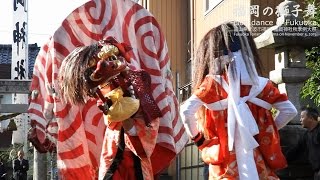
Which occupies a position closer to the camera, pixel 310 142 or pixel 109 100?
pixel 109 100

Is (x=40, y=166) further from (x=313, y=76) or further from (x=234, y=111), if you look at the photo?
(x=234, y=111)

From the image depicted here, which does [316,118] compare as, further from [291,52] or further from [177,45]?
[177,45]

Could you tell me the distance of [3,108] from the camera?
1484 centimetres

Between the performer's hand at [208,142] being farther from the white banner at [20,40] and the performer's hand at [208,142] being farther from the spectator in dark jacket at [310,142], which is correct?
the white banner at [20,40]

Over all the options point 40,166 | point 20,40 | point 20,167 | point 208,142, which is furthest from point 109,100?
point 20,167

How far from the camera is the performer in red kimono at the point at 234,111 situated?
13.6 feet

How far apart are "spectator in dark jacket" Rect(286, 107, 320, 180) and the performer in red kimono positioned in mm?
1636

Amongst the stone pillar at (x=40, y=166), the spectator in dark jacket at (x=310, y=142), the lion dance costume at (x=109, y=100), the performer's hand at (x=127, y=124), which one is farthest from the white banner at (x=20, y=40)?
the performer's hand at (x=127, y=124)

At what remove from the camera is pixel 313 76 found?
7.34 m

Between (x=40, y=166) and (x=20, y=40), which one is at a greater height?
(x=20, y=40)

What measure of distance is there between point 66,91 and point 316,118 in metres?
2.88

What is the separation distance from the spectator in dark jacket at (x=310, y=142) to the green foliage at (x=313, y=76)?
94 cm

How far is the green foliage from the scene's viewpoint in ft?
23.1

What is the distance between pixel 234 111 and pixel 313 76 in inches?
136
